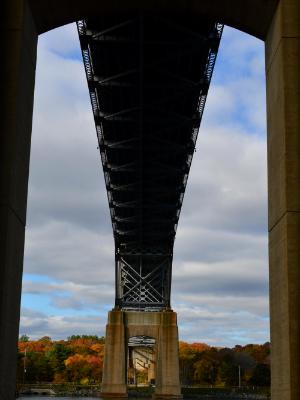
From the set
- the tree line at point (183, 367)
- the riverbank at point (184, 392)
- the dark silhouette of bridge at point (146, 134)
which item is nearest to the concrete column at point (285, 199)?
the dark silhouette of bridge at point (146, 134)

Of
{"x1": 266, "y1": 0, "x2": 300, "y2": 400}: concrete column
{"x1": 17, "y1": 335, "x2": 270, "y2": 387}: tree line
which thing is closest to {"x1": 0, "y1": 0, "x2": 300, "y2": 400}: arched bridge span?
{"x1": 266, "y1": 0, "x2": 300, "y2": 400}: concrete column

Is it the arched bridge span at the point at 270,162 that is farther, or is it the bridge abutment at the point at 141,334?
the bridge abutment at the point at 141,334

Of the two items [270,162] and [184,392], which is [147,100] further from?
[184,392]

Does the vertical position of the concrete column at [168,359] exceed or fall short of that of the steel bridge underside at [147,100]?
it falls short

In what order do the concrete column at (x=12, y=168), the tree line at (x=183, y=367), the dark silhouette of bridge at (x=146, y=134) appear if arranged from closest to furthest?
the concrete column at (x=12, y=168), the dark silhouette of bridge at (x=146, y=134), the tree line at (x=183, y=367)

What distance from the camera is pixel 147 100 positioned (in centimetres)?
2867

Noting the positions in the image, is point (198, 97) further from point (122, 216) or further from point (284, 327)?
point (122, 216)

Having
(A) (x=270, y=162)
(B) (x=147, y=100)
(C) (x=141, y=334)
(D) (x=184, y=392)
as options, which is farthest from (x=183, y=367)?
(A) (x=270, y=162)

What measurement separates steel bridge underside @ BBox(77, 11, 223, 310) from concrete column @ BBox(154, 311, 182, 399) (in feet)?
44.2

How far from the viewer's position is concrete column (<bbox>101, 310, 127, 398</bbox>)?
58.1 meters

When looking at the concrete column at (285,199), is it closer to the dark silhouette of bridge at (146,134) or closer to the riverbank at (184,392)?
the dark silhouette of bridge at (146,134)

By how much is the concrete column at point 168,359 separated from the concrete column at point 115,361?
297 cm

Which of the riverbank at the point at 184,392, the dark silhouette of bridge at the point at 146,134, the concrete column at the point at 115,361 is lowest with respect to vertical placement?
the riverbank at the point at 184,392

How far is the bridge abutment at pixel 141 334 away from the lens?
57812 mm
